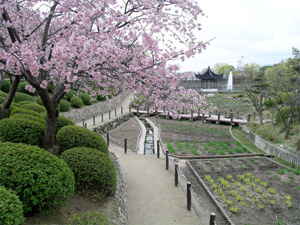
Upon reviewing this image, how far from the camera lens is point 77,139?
5711 mm

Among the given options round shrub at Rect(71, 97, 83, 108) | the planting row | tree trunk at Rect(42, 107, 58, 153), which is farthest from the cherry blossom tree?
round shrub at Rect(71, 97, 83, 108)

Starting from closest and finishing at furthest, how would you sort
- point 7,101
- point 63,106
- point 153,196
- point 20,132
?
1. point 20,132
2. point 153,196
3. point 7,101
4. point 63,106

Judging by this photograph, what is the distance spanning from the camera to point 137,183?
→ 22.7 feet

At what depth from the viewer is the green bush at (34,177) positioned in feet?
10.3

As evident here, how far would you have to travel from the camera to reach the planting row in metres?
10.4

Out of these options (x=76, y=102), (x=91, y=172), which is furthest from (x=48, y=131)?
(x=76, y=102)

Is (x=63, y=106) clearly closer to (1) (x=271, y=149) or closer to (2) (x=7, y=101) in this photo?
(2) (x=7, y=101)

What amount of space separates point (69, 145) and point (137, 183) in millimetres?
2474

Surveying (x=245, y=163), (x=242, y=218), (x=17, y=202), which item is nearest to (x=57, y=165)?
(x=17, y=202)

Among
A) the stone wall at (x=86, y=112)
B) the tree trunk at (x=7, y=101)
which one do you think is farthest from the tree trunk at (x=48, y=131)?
the stone wall at (x=86, y=112)

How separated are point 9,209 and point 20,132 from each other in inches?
135

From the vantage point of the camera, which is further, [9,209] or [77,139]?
[77,139]

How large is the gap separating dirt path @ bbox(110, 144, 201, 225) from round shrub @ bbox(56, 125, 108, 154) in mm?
1650

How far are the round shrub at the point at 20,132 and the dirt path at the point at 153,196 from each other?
2929mm
